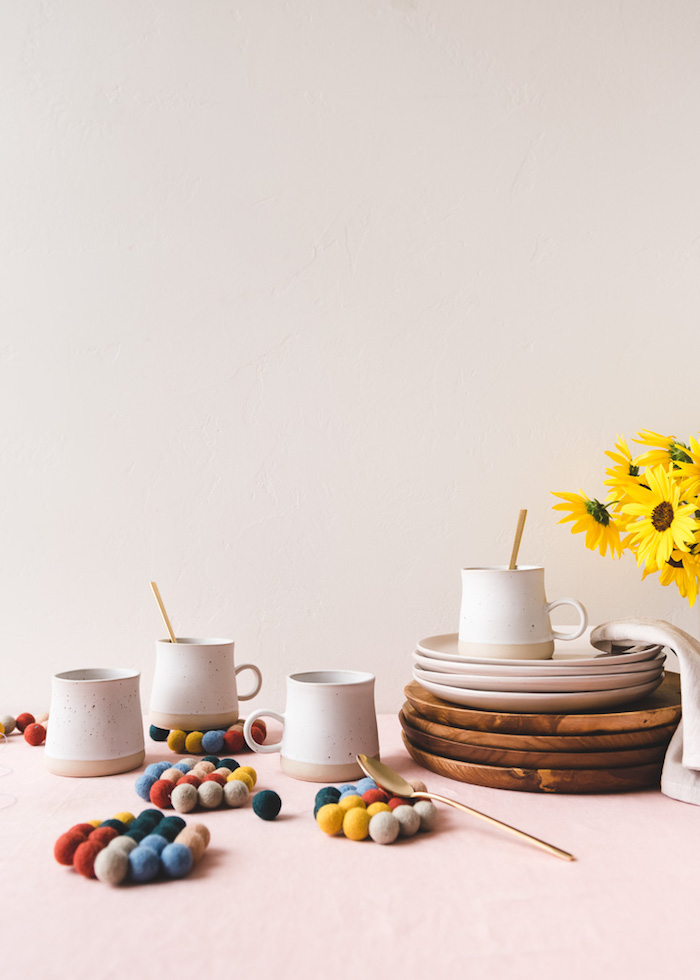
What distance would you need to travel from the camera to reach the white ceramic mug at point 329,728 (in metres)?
0.79

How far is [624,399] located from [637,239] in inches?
9.2

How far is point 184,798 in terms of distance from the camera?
0.72 metres

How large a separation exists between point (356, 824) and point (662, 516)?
478mm

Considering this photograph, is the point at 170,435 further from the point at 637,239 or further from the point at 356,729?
the point at 637,239

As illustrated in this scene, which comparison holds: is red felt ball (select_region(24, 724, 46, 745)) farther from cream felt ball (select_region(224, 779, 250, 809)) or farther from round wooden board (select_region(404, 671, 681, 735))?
round wooden board (select_region(404, 671, 681, 735))

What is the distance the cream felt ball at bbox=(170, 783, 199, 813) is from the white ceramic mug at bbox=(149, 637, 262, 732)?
0.72ft

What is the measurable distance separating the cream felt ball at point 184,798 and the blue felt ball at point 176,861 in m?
0.13

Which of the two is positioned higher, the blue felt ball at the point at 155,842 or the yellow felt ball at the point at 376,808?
the blue felt ball at the point at 155,842

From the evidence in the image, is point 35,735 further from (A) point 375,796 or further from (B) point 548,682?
(B) point 548,682

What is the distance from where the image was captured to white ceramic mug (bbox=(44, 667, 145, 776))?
2.67 feet

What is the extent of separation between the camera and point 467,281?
1151 mm

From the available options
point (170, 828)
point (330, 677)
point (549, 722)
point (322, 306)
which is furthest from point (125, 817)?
point (322, 306)

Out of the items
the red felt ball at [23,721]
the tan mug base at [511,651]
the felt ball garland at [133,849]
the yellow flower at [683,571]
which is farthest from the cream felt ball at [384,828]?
the red felt ball at [23,721]

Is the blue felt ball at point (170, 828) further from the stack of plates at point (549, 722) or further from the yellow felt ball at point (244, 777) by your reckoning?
the stack of plates at point (549, 722)
